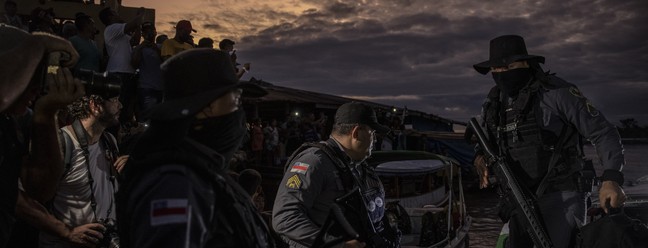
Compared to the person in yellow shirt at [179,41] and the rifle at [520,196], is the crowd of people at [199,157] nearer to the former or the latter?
the rifle at [520,196]

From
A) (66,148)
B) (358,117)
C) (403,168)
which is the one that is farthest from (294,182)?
(403,168)

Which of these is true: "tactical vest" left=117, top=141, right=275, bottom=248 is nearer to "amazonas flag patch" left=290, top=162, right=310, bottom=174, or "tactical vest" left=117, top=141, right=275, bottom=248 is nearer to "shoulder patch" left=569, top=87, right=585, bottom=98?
"amazonas flag patch" left=290, top=162, right=310, bottom=174

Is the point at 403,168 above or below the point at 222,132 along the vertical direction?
below

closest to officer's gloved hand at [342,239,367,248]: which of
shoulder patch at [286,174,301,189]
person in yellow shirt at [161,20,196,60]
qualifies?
shoulder patch at [286,174,301,189]

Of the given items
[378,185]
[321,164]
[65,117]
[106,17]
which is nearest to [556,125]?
[378,185]

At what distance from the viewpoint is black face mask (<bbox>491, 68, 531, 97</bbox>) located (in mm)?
4633

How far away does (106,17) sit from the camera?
9539 millimetres

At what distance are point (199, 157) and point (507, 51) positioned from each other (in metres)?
3.60

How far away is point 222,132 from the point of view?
6.86 feet

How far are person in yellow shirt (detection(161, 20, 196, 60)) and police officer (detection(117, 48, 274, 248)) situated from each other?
6.75 metres

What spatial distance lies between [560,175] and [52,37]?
3842mm

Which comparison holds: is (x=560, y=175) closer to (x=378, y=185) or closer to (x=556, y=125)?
(x=556, y=125)

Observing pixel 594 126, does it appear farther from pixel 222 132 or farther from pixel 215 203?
pixel 215 203

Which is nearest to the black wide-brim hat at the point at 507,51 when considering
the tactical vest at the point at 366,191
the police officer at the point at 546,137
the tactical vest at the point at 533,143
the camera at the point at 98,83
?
the police officer at the point at 546,137
